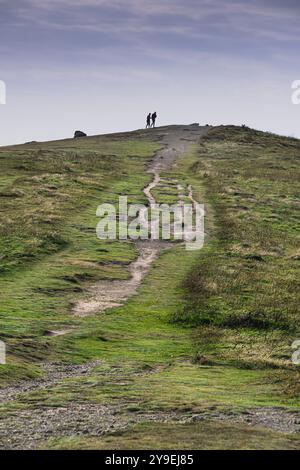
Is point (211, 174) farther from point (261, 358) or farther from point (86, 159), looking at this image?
point (261, 358)

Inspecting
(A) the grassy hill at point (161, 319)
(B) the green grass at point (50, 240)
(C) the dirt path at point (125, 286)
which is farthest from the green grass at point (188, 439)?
(C) the dirt path at point (125, 286)

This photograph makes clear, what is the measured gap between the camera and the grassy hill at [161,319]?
23.5 meters

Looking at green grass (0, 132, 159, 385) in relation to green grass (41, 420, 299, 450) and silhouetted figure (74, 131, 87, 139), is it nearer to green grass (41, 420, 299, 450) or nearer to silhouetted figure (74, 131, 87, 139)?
green grass (41, 420, 299, 450)

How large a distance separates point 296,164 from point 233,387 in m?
91.0

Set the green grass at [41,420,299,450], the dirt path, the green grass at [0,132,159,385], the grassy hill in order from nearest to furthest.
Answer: the green grass at [41,420,299,450]
the grassy hill
the green grass at [0,132,159,385]
the dirt path

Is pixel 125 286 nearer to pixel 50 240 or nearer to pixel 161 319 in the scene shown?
pixel 161 319

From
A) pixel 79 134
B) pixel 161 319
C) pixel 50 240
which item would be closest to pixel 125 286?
pixel 161 319

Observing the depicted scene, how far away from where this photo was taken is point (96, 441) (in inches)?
810

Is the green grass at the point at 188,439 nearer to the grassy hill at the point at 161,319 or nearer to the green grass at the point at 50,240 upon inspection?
the grassy hill at the point at 161,319

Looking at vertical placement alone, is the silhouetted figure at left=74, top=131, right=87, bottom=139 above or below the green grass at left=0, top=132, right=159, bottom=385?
above

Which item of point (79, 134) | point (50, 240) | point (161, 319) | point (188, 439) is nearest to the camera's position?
point (188, 439)

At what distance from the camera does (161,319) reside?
130 feet

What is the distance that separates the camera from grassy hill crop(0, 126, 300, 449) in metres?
23.5

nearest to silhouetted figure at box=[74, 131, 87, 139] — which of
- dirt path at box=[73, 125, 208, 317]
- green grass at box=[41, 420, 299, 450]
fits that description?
dirt path at box=[73, 125, 208, 317]
